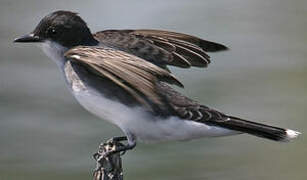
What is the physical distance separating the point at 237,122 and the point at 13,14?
270 inches

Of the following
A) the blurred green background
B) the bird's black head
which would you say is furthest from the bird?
the blurred green background

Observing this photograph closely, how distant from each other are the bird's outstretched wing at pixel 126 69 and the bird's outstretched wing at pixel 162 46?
398 millimetres

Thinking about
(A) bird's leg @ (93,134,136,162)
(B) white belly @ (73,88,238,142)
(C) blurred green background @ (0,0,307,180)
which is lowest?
(A) bird's leg @ (93,134,136,162)

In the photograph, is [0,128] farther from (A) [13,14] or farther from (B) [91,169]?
(A) [13,14]

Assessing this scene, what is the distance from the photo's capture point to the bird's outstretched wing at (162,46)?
7.99 meters

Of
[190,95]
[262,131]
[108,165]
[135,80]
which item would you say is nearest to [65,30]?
[135,80]

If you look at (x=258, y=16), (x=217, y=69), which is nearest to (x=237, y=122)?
(x=217, y=69)

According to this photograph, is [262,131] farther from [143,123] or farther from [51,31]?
[51,31]

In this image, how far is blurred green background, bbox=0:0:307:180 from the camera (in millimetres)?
10945

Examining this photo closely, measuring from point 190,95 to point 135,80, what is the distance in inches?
187

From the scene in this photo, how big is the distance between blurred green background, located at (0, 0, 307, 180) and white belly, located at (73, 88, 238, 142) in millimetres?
2904

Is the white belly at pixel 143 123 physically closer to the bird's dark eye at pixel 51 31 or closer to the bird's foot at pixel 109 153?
the bird's foot at pixel 109 153

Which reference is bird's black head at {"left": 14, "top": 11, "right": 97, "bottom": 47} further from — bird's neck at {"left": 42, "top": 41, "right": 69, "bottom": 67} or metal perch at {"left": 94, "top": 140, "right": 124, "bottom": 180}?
metal perch at {"left": 94, "top": 140, "right": 124, "bottom": 180}

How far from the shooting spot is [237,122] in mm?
7656
